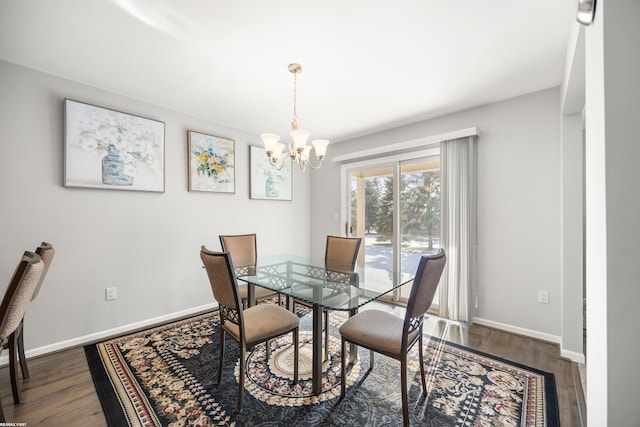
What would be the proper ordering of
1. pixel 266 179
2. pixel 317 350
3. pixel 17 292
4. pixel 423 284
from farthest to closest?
pixel 266 179 < pixel 317 350 < pixel 423 284 < pixel 17 292

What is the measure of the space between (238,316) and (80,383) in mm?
1398

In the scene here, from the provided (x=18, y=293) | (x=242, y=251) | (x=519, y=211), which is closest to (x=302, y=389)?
(x=242, y=251)

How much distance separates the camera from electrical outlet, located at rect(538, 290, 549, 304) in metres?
2.57

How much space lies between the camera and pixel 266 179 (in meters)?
4.12

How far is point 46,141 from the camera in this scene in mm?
2342

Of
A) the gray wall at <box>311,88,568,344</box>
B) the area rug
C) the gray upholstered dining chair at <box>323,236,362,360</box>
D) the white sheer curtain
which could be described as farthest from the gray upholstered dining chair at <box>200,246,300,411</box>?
the gray wall at <box>311,88,568,344</box>

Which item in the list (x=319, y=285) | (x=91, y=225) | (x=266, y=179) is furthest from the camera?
(x=266, y=179)

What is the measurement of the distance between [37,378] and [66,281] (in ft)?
2.61

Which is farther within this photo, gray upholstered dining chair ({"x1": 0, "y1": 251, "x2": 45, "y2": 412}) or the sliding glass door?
the sliding glass door

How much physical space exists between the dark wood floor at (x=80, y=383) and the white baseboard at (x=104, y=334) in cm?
7

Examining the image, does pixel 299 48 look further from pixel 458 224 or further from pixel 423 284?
pixel 458 224

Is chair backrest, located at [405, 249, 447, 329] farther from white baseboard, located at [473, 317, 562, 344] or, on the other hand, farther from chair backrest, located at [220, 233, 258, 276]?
white baseboard, located at [473, 317, 562, 344]

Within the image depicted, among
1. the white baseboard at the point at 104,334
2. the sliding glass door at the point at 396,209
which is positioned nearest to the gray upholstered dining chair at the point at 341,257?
the sliding glass door at the point at 396,209

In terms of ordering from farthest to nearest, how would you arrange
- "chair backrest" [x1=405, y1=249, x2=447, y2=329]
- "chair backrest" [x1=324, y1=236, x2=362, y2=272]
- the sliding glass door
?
the sliding glass door, "chair backrest" [x1=324, y1=236, x2=362, y2=272], "chair backrest" [x1=405, y1=249, x2=447, y2=329]
